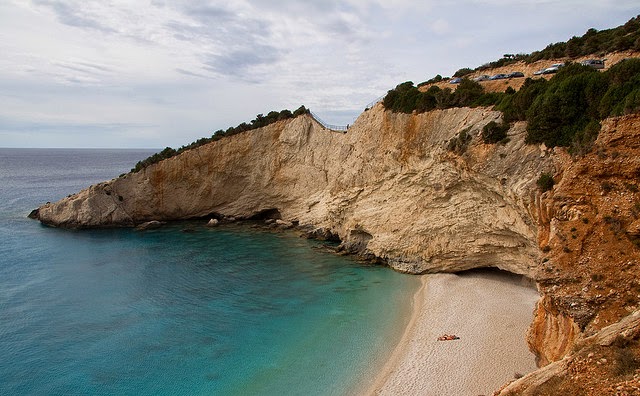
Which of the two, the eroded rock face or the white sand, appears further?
the eroded rock face

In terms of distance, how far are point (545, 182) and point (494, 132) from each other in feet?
19.8

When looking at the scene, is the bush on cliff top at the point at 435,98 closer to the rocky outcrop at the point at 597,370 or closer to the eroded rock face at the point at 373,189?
the eroded rock face at the point at 373,189

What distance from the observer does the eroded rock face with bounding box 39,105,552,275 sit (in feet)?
69.4

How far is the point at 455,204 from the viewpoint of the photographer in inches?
959

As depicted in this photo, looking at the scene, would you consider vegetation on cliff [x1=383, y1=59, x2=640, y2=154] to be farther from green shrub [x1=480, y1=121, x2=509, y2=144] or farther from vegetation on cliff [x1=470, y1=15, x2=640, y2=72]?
vegetation on cliff [x1=470, y1=15, x2=640, y2=72]

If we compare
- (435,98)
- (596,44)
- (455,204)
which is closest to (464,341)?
(455,204)

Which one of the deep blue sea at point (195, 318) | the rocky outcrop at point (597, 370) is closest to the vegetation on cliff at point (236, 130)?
the deep blue sea at point (195, 318)

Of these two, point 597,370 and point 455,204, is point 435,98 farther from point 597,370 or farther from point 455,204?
point 597,370

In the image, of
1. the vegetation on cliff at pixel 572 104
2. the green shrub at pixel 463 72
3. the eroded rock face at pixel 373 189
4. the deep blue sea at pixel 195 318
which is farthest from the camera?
the green shrub at pixel 463 72

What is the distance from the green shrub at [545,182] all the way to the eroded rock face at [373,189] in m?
0.80

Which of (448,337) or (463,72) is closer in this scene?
(448,337)

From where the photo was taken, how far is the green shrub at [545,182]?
1495cm

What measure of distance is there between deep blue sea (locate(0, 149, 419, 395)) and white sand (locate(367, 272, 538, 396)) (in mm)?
1032

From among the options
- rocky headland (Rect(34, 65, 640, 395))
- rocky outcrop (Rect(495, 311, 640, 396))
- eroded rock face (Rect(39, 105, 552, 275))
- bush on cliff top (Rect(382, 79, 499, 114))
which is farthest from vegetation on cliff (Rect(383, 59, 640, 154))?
rocky outcrop (Rect(495, 311, 640, 396))
